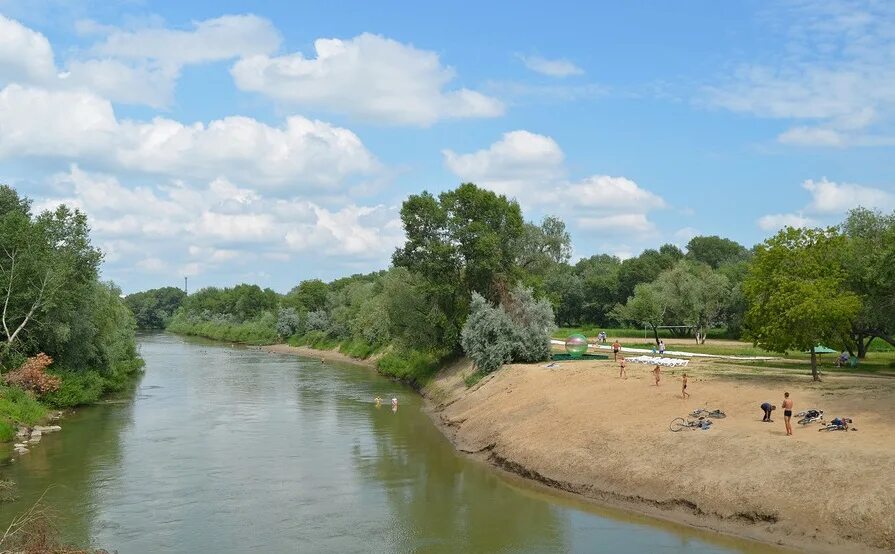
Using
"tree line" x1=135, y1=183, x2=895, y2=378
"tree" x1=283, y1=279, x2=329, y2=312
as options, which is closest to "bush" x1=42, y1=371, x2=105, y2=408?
"tree line" x1=135, y1=183, x2=895, y2=378

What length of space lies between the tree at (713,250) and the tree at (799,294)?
129 metres

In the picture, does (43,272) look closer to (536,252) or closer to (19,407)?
(19,407)

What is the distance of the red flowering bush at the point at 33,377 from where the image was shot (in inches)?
1875

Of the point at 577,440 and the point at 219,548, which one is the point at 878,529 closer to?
the point at 577,440

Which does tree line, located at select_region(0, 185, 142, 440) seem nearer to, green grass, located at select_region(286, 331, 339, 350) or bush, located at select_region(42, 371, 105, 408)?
bush, located at select_region(42, 371, 105, 408)

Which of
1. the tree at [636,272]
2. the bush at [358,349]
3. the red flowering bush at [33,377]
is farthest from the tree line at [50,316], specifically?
the tree at [636,272]

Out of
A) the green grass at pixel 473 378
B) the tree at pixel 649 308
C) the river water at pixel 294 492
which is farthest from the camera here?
the tree at pixel 649 308

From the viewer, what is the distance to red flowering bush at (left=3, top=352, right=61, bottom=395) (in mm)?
47625

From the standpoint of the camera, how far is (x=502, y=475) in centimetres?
3594

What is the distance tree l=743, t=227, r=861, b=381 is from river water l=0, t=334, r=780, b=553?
17.3m

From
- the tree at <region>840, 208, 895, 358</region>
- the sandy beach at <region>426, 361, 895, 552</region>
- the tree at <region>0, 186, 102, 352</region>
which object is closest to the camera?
the sandy beach at <region>426, 361, 895, 552</region>

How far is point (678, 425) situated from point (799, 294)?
11.8 m

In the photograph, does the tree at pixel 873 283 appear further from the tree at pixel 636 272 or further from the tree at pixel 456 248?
the tree at pixel 636 272

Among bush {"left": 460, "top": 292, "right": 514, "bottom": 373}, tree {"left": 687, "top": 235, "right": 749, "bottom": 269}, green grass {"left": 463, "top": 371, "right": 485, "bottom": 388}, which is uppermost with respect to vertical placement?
tree {"left": 687, "top": 235, "right": 749, "bottom": 269}
